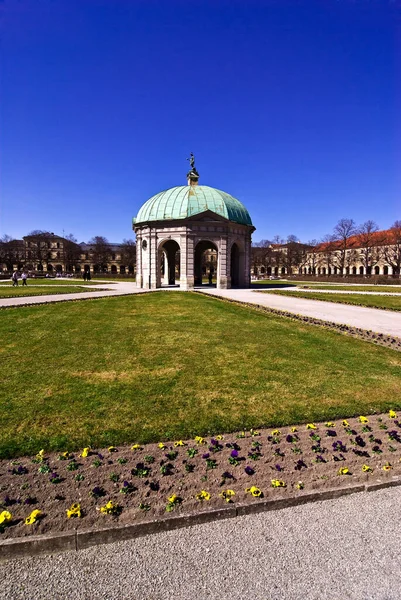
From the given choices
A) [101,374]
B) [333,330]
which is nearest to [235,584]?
[101,374]

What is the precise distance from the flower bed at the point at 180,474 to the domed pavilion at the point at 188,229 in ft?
103

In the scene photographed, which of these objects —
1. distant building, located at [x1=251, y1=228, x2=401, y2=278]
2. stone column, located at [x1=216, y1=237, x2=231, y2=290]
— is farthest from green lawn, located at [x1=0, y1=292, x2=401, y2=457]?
distant building, located at [x1=251, y1=228, x2=401, y2=278]

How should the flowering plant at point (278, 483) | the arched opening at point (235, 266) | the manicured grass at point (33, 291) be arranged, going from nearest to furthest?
1. the flowering plant at point (278, 483)
2. the manicured grass at point (33, 291)
3. the arched opening at point (235, 266)

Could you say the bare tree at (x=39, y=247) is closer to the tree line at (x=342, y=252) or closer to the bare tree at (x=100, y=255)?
the bare tree at (x=100, y=255)

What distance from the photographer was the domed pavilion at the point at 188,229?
36125 mm

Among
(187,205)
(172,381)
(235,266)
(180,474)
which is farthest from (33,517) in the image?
(235,266)

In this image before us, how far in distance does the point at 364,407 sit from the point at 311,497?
283 cm

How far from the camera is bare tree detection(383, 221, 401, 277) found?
8125cm

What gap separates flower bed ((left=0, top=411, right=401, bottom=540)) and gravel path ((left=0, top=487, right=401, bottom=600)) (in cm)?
28

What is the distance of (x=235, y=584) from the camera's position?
112 inches

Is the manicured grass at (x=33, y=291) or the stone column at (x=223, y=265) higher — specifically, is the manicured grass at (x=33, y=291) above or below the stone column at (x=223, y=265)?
below

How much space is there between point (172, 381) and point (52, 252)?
11786 cm

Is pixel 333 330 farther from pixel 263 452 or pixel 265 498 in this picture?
pixel 265 498

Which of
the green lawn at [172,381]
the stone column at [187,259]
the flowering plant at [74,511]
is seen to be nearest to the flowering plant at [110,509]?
the flowering plant at [74,511]
